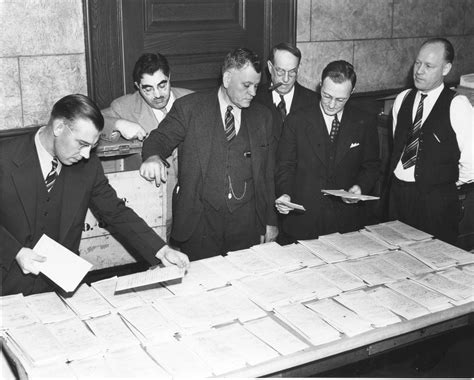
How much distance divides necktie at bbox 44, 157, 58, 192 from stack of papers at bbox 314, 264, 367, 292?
1511 mm

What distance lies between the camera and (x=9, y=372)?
2.72 metres

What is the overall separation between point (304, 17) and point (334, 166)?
2.50 m

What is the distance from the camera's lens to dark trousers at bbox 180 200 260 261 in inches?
172

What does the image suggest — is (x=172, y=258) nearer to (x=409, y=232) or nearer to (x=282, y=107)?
(x=409, y=232)

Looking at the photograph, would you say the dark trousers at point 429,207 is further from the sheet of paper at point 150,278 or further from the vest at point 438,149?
the sheet of paper at point 150,278

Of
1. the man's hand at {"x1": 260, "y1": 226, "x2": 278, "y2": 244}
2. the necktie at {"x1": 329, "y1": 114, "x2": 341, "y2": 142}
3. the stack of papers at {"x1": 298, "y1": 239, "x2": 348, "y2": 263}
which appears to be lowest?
the man's hand at {"x1": 260, "y1": 226, "x2": 278, "y2": 244}

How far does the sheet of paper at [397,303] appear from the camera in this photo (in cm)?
321

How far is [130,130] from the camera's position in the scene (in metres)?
4.57

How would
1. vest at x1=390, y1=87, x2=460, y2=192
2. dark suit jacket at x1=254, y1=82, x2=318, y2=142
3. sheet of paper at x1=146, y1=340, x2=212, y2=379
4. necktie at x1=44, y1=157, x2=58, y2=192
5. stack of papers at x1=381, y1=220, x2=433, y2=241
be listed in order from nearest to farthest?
1. sheet of paper at x1=146, y1=340, x2=212, y2=379
2. necktie at x1=44, y1=157, x2=58, y2=192
3. stack of papers at x1=381, y1=220, x2=433, y2=241
4. vest at x1=390, y1=87, x2=460, y2=192
5. dark suit jacket at x1=254, y1=82, x2=318, y2=142

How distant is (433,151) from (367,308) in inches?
74.0

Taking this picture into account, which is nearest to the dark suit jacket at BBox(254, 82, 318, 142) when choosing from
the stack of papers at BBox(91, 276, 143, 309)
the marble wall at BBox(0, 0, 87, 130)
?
the marble wall at BBox(0, 0, 87, 130)

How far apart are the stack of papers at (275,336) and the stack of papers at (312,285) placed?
28 centimetres

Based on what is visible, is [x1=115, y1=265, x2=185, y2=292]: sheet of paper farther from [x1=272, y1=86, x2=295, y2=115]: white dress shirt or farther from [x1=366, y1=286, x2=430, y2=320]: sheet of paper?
[x1=272, y1=86, x2=295, y2=115]: white dress shirt

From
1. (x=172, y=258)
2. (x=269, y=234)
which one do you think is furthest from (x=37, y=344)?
(x=269, y=234)
